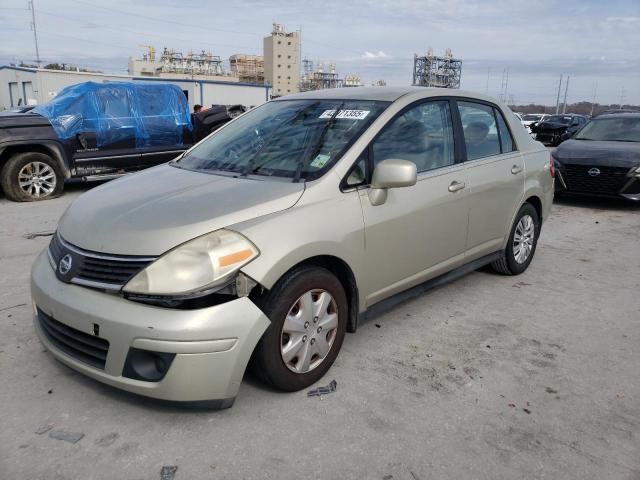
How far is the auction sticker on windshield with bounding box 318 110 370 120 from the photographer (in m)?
3.46

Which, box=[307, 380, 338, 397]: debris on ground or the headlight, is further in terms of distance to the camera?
box=[307, 380, 338, 397]: debris on ground

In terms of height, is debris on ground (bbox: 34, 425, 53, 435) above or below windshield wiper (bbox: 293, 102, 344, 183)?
below

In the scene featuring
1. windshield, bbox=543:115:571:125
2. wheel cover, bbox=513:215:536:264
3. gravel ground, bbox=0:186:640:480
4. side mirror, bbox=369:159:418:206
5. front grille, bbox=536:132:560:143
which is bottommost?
gravel ground, bbox=0:186:640:480

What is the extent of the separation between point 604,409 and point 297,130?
98.2 inches

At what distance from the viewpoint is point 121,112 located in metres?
9.20

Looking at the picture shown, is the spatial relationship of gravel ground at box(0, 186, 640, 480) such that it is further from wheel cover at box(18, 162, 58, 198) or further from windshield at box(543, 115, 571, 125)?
windshield at box(543, 115, 571, 125)

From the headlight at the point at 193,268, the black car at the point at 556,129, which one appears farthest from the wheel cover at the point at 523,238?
the black car at the point at 556,129

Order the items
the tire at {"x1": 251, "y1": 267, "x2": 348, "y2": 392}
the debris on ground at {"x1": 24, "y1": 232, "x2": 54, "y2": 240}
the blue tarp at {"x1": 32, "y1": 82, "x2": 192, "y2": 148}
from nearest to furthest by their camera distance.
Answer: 1. the tire at {"x1": 251, "y1": 267, "x2": 348, "y2": 392}
2. the debris on ground at {"x1": 24, "y1": 232, "x2": 54, "y2": 240}
3. the blue tarp at {"x1": 32, "y1": 82, "x2": 192, "y2": 148}

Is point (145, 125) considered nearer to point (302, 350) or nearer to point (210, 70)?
Answer: point (302, 350)

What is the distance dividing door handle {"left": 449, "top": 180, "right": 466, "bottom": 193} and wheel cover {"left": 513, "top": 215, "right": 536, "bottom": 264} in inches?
47.4

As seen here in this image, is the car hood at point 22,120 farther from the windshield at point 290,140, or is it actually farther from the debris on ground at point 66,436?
the debris on ground at point 66,436

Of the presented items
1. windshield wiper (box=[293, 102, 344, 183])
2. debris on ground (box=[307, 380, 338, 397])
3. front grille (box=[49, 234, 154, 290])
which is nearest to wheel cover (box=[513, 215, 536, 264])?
windshield wiper (box=[293, 102, 344, 183])

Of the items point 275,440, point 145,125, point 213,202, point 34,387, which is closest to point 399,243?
point 213,202

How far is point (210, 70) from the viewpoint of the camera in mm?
109562
